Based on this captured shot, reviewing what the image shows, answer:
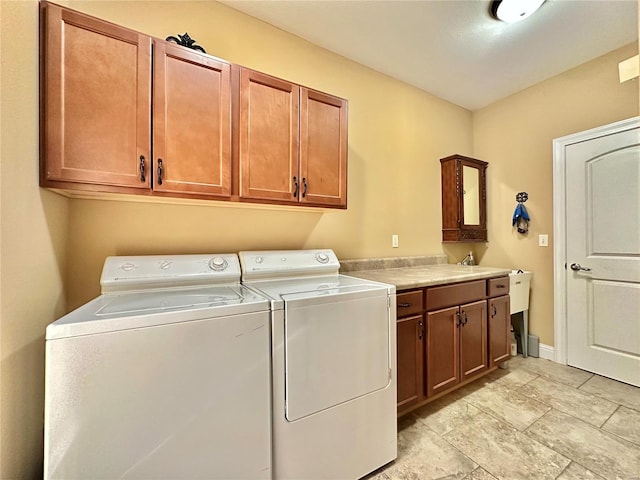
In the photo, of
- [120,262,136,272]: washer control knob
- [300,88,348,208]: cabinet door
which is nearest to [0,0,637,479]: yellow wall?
[120,262,136,272]: washer control knob

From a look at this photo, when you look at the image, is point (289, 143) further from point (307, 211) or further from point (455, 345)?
point (455, 345)

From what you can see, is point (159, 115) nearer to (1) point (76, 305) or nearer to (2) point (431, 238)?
(1) point (76, 305)

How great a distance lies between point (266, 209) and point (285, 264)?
18.1 inches

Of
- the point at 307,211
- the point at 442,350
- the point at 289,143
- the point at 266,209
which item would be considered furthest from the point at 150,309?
the point at 442,350

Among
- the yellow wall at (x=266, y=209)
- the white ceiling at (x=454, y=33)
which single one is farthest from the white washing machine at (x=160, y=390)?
the white ceiling at (x=454, y=33)

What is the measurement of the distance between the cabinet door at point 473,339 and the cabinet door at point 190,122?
2012 millimetres

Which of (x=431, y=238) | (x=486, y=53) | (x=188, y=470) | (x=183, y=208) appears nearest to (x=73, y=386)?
(x=188, y=470)

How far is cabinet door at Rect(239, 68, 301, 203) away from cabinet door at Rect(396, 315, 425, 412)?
1.15 metres

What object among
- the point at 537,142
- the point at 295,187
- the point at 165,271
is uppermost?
the point at 537,142

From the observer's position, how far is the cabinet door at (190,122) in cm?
133

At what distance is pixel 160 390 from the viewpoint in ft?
3.06

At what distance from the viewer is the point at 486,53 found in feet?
7.57

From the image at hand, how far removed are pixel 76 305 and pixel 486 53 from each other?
354 cm

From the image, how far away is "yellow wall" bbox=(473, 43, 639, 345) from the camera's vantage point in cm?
235
